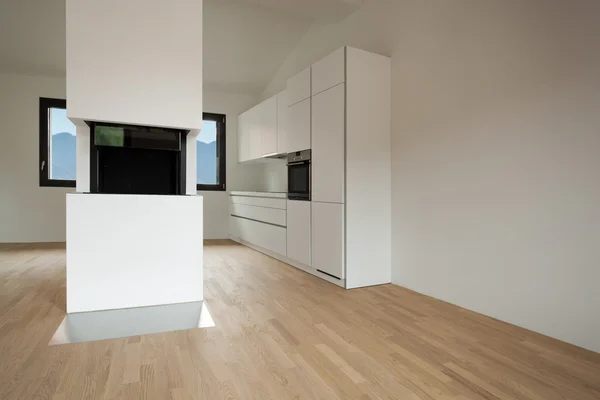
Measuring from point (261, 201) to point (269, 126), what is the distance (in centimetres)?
102

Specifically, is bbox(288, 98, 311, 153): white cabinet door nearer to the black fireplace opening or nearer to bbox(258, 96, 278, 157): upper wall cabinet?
bbox(258, 96, 278, 157): upper wall cabinet

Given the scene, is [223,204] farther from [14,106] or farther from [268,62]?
[14,106]

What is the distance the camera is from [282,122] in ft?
14.5

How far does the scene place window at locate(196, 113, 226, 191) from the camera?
6438mm

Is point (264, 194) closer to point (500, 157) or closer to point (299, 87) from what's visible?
point (299, 87)

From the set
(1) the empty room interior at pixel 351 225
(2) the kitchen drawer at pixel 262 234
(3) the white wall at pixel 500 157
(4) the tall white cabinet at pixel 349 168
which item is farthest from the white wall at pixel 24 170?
(3) the white wall at pixel 500 157

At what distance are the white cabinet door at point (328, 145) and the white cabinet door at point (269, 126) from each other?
1179mm

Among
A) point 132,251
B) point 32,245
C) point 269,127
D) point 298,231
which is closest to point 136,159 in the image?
point 132,251

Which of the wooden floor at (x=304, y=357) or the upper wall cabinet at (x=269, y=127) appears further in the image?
the upper wall cabinet at (x=269, y=127)

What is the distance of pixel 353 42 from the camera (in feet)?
12.8

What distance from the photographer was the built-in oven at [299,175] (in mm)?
3738

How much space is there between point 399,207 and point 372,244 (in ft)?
1.37

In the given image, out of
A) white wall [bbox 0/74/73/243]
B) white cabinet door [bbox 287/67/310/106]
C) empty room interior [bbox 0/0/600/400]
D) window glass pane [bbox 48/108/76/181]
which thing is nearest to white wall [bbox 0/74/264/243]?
white wall [bbox 0/74/73/243]

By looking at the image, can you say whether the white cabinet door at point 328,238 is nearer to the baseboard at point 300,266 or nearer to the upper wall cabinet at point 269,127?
the baseboard at point 300,266
